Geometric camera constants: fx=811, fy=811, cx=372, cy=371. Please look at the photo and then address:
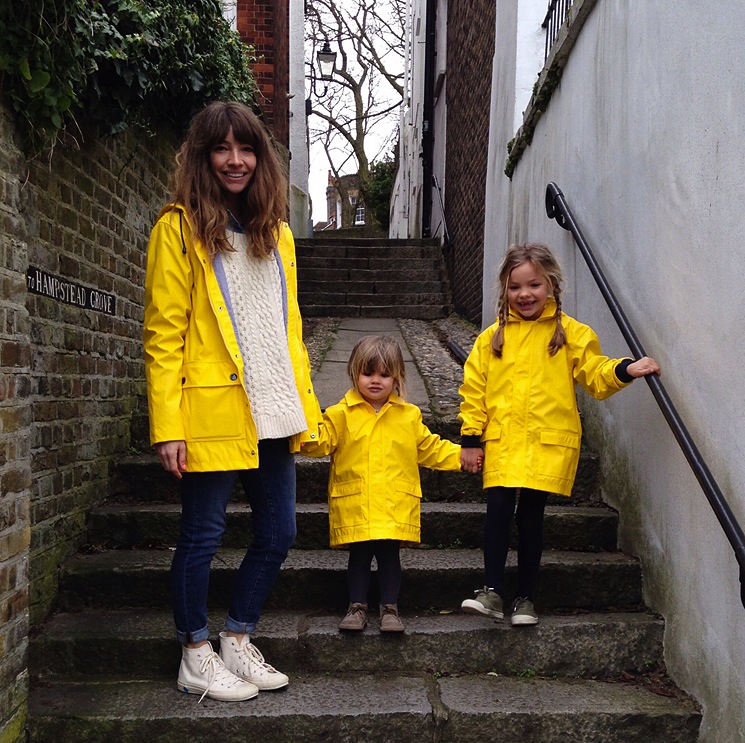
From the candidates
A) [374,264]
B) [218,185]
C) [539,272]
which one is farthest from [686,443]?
[374,264]

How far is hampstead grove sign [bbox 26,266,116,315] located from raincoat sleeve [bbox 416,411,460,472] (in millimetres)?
1410

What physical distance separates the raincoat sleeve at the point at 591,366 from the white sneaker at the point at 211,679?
4.85 feet

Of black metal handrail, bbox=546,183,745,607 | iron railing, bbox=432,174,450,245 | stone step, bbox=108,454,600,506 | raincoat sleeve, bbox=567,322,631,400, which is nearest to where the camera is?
black metal handrail, bbox=546,183,745,607

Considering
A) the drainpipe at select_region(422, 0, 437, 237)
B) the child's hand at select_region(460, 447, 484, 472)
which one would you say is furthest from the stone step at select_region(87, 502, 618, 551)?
the drainpipe at select_region(422, 0, 437, 237)

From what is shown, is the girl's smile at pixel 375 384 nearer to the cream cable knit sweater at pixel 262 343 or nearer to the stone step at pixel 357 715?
the cream cable knit sweater at pixel 262 343

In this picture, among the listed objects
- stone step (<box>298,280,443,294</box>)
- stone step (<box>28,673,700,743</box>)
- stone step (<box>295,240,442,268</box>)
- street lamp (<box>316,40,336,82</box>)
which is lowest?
stone step (<box>28,673,700,743</box>)

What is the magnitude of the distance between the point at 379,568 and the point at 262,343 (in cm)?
96

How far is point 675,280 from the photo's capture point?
8.69ft

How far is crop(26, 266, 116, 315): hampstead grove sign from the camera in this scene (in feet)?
9.22

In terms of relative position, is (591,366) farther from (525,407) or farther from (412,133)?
(412,133)

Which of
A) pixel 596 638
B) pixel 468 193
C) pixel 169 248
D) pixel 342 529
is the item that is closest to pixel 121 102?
pixel 169 248

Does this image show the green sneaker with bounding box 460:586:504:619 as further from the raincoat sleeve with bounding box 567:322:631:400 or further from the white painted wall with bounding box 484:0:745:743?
the raincoat sleeve with bounding box 567:322:631:400

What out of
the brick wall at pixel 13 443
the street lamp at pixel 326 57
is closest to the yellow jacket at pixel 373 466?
the brick wall at pixel 13 443

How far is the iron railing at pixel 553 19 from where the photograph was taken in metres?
4.70
